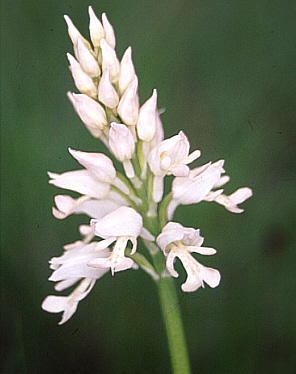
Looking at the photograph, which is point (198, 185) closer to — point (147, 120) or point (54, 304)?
point (147, 120)

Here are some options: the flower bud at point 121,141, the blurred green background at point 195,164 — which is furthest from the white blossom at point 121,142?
the blurred green background at point 195,164

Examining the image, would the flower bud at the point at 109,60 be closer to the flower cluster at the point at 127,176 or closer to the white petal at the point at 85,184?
the flower cluster at the point at 127,176

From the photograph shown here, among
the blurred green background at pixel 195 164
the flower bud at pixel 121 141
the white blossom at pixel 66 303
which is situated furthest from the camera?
the blurred green background at pixel 195 164

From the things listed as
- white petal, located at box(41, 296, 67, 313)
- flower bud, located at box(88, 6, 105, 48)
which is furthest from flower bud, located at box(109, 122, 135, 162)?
white petal, located at box(41, 296, 67, 313)

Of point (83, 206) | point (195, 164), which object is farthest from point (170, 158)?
point (195, 164)

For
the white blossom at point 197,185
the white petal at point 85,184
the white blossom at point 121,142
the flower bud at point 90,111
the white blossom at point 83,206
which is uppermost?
the flower bud at point 90,111

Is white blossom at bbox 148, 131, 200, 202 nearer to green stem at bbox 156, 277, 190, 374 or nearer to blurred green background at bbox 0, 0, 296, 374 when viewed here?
green stem at bbox 156, 277, 190, 374

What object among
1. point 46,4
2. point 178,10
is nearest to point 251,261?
point 178,10

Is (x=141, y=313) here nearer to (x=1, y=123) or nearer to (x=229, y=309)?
(x=229, y=309)
